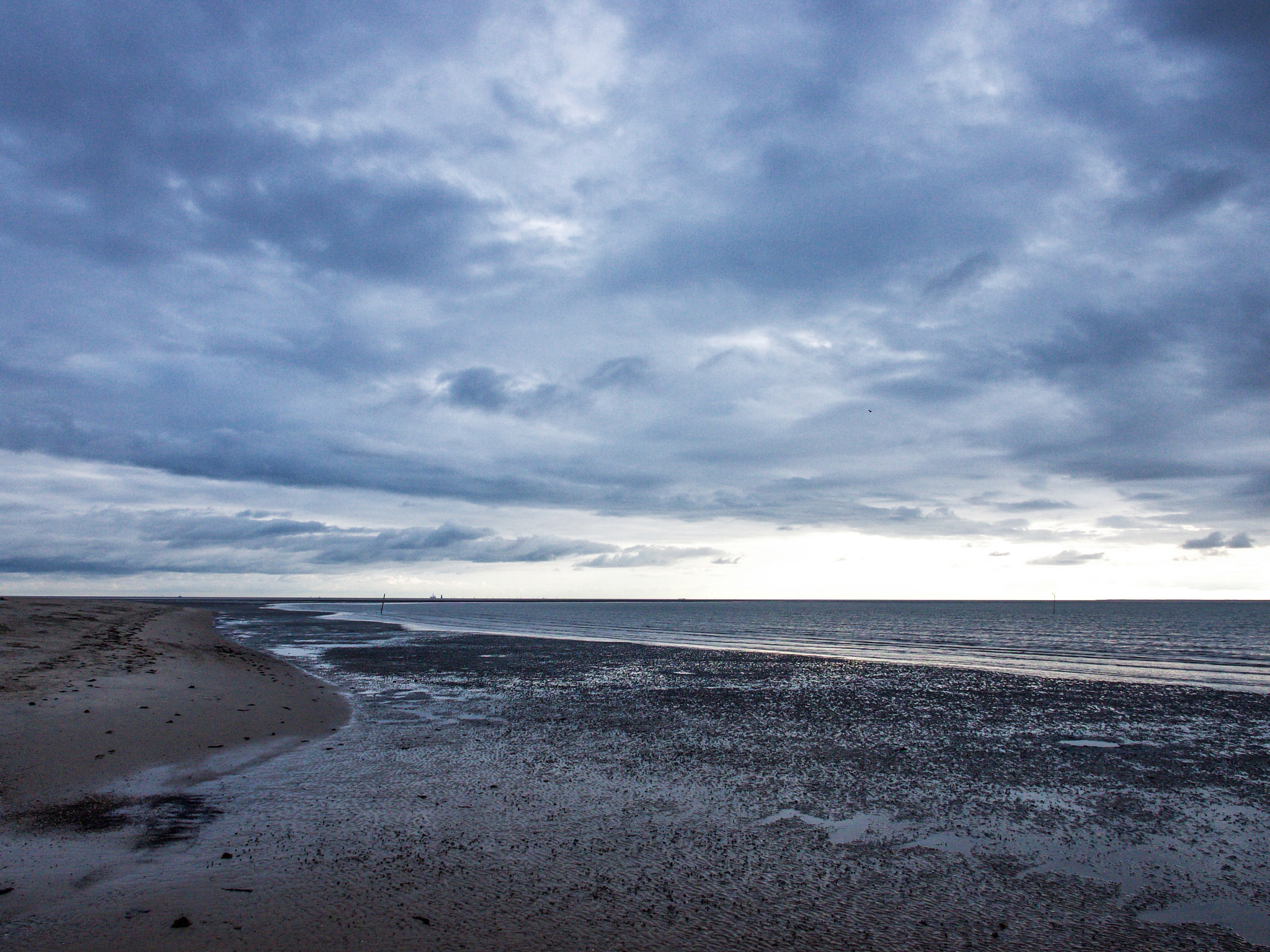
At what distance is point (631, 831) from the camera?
35.0ft

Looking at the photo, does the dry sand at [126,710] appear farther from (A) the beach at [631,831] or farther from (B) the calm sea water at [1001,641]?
(B) the calm sea water at [1001,641]

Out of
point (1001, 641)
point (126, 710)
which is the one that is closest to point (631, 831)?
point (126, 710)

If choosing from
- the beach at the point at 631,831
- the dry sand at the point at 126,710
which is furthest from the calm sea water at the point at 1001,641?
the dry sand at the point at 126,710

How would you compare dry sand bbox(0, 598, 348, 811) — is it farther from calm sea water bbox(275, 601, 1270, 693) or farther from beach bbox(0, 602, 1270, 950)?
calm sea water bbox(275, 601, 1270, 693)

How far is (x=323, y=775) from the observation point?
13484mm

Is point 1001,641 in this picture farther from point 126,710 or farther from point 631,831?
point 126,710

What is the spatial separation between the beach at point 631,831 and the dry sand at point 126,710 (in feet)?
0.48

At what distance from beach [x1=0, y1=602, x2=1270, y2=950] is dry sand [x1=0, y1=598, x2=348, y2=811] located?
15 cm

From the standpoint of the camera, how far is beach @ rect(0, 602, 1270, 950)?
291 inches

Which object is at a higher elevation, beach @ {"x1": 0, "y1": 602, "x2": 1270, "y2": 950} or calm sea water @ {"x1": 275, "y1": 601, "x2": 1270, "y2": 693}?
beach @ {"x1": 0, "y1": 602, "x2": 1270, "y2": 950}

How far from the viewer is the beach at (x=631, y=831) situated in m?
7.40

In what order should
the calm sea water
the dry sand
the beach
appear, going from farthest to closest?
the calm sea water < the dry sand < the beach

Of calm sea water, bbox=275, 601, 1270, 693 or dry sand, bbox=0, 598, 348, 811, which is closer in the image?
dry sand, bbox=0, 598, 348, 811

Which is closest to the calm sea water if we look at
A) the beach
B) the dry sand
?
the beach
